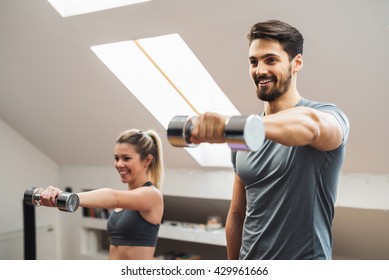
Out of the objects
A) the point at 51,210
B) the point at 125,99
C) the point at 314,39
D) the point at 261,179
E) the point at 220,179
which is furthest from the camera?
the point at 51,210

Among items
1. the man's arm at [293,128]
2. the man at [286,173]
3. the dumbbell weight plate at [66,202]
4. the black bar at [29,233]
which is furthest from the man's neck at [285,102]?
the black bar at [29,233]

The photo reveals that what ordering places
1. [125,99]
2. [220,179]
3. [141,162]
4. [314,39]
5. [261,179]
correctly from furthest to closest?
1. [220,179]
2. [125,99]
3. [314,39]
4. [141,162]
5. [261,179]

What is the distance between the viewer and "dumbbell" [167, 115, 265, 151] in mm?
595

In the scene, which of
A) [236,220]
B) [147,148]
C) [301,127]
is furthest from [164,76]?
[301,127]

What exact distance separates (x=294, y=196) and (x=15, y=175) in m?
2.98

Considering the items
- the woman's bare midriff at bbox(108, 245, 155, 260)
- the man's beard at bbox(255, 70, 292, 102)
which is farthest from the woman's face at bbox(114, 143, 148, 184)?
the man's beard at bbox(255, 70, 292, 102)

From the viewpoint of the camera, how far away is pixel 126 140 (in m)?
1.65

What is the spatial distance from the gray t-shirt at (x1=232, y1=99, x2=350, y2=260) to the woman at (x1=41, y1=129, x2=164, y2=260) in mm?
603

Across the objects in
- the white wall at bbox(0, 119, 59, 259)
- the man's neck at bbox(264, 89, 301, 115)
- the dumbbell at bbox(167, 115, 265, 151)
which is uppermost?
the white wall at bbox(0, 119, 59, 259)

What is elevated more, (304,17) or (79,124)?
(79,124)

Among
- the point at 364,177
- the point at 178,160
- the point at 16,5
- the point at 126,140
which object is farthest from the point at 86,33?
the point at 364,177

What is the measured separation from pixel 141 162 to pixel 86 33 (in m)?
0.96

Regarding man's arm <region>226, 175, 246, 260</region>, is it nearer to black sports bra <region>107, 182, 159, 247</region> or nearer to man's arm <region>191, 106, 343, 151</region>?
man's arm <region>191, 106, 343, 151</region>

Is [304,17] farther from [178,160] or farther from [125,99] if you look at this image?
[178,160]
